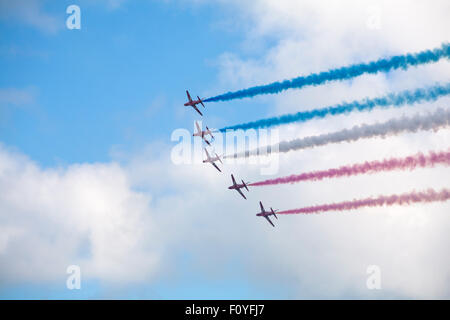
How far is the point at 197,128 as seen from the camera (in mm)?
76625

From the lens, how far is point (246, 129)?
189 feet
